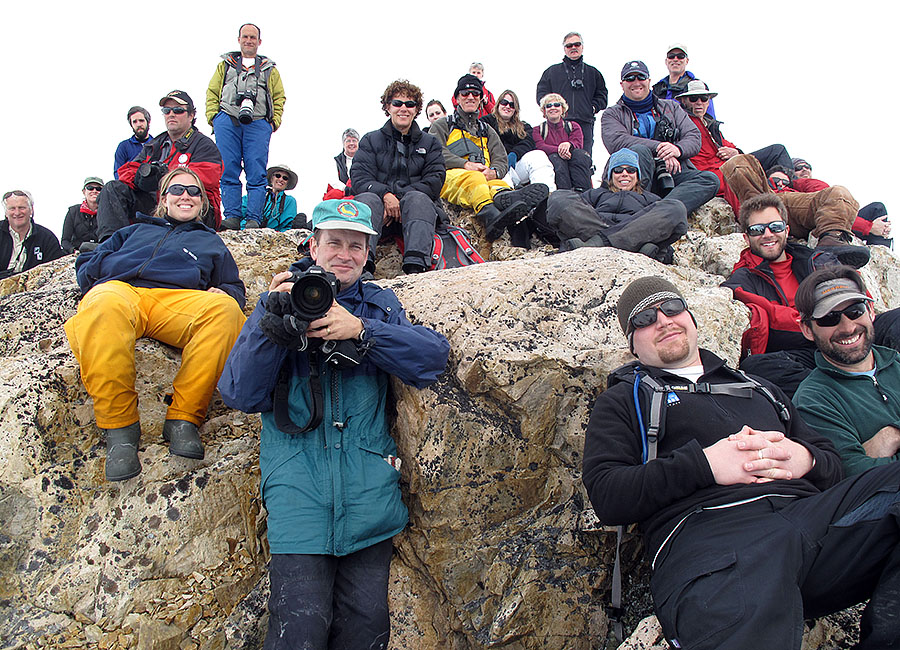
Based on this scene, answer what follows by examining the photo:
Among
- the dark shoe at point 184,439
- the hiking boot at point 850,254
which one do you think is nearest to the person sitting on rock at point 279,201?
the dark shoe at point 184,439

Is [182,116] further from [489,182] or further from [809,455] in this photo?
[809,455]

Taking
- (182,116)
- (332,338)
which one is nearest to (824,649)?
(332,338)

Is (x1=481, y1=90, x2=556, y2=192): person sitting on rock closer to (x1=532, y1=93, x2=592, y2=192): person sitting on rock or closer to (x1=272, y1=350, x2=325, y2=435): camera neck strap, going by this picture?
(x1=532, y1=93, x2=592, y2=192): person sitting on rock

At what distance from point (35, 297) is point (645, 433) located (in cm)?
575

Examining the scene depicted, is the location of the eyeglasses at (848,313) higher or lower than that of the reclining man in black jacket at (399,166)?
lower

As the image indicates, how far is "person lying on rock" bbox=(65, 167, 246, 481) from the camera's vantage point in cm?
394

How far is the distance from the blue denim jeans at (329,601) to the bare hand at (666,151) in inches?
356

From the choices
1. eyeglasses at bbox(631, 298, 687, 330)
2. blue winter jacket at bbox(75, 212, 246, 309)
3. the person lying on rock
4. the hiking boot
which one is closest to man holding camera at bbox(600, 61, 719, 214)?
the hiking boot

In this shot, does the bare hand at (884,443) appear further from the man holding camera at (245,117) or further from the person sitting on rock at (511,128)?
the man holding camera at (245,117)

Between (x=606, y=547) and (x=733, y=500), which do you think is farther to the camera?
(x=606, y=547)

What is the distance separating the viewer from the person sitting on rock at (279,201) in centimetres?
1013

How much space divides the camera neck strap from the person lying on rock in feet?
2.59

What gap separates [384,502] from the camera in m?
3.70

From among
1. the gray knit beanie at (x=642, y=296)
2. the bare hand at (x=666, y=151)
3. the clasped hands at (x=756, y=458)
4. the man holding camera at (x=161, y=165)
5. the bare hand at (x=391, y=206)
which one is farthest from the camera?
the bare hand at (x=666, y=151)
